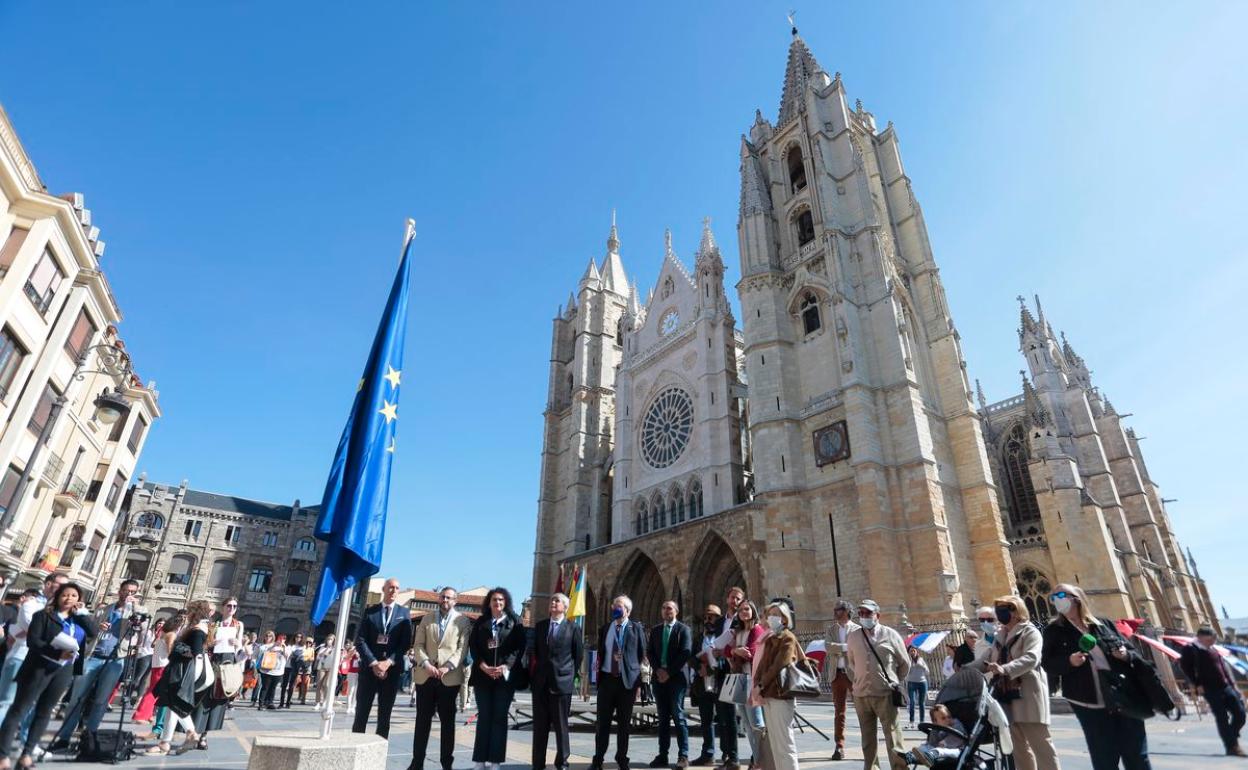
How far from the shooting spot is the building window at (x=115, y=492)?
2266 cm

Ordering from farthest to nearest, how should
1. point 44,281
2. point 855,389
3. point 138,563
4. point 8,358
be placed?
point 138,563 < point 855,389 < point 44,281 < point 8,358

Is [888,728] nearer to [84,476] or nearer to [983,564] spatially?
[983,564]

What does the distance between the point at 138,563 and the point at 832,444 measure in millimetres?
38954

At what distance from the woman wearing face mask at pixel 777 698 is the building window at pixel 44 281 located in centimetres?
1802

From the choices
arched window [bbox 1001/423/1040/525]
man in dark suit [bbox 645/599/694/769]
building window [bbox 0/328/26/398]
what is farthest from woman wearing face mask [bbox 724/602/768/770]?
arched window [bbox 1001/423/1040/525]

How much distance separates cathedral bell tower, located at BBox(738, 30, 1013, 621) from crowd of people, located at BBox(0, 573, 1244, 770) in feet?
43.7

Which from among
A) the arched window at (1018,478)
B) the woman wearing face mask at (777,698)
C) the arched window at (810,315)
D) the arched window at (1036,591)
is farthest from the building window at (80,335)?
the arched window at (1018,478)

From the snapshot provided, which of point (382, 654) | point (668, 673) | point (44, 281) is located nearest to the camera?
point (382, 654)

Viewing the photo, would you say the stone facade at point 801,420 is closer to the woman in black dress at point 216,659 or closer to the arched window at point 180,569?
the woman in black dress at point 216,659

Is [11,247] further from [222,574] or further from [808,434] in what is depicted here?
[222,574]

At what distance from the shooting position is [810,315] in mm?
25312

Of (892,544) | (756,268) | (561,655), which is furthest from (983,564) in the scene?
(561,655)

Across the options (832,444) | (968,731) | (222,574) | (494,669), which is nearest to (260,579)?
(222,574)

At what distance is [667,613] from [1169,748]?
5.20m
